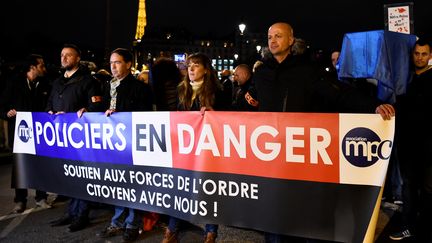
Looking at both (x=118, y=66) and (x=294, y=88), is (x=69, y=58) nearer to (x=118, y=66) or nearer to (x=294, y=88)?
(x=118, y=66)

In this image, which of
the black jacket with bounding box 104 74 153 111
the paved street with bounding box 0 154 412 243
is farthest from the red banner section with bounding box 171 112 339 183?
the paved street with bounding box 0 154 412 243

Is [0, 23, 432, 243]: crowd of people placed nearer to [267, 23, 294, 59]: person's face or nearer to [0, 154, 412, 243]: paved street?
[267, 23, 294, 59]: person's face

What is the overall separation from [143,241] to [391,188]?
11.8 feet

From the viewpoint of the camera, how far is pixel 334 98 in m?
3.63

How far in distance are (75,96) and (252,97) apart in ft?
6.78

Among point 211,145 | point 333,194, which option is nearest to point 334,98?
point 333,194

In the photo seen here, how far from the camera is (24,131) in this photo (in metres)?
5.51

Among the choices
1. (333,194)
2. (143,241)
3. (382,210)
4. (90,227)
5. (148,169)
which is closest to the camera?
(333,194)

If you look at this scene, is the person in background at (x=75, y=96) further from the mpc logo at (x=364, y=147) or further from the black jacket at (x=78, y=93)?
the mpc logo at (x=364, y=147)

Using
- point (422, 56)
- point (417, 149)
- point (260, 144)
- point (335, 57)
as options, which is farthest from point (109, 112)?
point (335, 57)

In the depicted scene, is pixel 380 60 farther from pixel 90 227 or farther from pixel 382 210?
pixel 90 227

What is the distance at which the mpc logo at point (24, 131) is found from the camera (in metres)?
5.47

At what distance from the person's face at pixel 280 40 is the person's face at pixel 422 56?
1.79m

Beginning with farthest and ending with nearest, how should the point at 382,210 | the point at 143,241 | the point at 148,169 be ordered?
1. the point at 382,210
2. the point at 143,241
3. the point at 148,169
